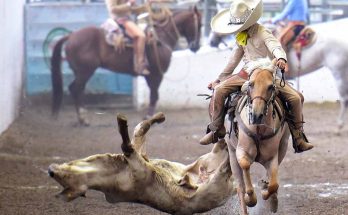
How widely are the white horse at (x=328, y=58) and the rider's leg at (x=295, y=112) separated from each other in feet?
24.2

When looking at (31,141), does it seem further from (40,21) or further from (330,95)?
(330,95)

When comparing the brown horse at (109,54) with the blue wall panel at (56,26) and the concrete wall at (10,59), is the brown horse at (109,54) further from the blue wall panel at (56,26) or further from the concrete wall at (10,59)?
the blue wall panel at (56,26)

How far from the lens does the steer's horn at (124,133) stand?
6.34 m

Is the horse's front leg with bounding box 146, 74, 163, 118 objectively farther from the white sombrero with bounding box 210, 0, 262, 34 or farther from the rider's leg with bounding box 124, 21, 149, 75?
the white sombrero with bounding box 210, 0, 262, 34

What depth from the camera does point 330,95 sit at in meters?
17.3

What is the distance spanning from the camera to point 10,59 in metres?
15.2

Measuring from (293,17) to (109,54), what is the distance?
3432 mm

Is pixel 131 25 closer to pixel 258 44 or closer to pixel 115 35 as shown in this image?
pixel 115 35

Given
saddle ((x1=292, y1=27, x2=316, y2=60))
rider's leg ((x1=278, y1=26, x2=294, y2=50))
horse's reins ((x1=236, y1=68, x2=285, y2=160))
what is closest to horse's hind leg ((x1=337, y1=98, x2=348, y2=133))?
saddle ((x1=292, y1=27, x2=316, y2=60))

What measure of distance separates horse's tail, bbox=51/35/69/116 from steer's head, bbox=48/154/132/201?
31.2 feet

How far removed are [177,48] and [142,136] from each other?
33.3 feet

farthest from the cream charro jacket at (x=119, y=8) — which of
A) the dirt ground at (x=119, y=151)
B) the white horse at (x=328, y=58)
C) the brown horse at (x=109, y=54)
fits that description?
the white horse at (x=328, y=58)

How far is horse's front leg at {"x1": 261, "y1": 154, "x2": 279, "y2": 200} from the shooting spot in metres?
6.77

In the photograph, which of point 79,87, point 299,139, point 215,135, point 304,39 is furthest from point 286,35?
point 299,139
